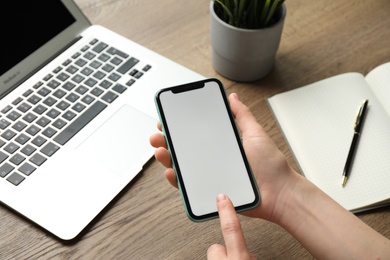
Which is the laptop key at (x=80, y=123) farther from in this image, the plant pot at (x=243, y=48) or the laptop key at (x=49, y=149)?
the plant pot at (x=243, y=48)

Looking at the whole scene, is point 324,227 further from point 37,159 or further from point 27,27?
point 27,27

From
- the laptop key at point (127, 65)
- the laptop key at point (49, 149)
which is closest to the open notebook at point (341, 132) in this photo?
the laptop key at point (127, 65)

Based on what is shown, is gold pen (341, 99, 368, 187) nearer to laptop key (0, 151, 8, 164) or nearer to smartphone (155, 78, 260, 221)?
smartphone (155, 78, 260, 221)

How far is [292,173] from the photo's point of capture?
0.67 metres

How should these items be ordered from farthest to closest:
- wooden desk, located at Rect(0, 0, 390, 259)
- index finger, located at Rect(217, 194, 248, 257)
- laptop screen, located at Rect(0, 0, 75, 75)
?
laptop screen, located at Rect(0, 0, 75, 75) < wooden desk, located at Rect(0, 0, 390, 259) < index finger, located at Rect(217, 194, 248, 257)

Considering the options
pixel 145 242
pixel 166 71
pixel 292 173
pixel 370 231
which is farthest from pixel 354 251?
pixel 166 71

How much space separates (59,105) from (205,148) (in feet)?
0.91

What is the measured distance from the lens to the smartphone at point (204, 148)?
60cm

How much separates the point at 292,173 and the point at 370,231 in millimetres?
133

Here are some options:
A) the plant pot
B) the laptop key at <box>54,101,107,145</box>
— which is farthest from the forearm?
the laptop key at <box>54,101,107,145</box>

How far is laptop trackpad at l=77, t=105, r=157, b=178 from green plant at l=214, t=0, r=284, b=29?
220mm

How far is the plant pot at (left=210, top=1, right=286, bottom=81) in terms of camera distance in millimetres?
740

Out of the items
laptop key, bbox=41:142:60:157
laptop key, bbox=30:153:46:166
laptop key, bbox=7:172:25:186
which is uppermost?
laptop key, bbox=7:172:25:186

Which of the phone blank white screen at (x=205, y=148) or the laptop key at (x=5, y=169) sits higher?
the laptop key at (x=5, y=169)
